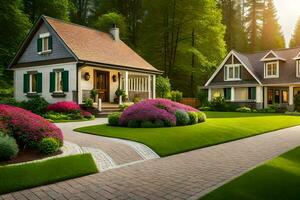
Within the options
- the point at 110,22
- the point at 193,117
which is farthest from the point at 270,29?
the point at 193,117

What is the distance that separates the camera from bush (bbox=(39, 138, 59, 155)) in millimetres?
8727

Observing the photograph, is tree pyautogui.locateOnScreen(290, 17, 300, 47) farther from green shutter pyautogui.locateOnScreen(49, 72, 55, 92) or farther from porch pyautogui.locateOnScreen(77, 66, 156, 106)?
green shutter pyautogui.locateOnScreen(49, 72, 55, 92)

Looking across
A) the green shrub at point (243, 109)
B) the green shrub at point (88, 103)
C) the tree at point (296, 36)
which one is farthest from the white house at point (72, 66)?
the tree at point (296, 36)

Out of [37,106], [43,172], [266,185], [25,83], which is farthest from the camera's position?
[25,83]

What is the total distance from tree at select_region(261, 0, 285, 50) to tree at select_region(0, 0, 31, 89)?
43008 millimetres

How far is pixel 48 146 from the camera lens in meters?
8.74

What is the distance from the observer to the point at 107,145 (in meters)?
10.3

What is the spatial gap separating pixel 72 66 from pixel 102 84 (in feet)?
11.1

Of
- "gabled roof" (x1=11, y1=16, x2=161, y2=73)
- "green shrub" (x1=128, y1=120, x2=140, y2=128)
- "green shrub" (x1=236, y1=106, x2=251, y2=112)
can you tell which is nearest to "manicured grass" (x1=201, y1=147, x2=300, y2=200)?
"green shrub" (x1=128, y1=120, x2=140, y2=128)

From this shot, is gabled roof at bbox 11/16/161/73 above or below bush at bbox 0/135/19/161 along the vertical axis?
above

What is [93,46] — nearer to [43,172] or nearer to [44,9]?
[44,9]

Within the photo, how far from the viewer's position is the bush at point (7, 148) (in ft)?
25.5

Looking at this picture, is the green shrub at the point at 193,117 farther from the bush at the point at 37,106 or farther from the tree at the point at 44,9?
the tree at the point at 44,9

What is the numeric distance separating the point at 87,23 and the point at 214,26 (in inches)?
762
